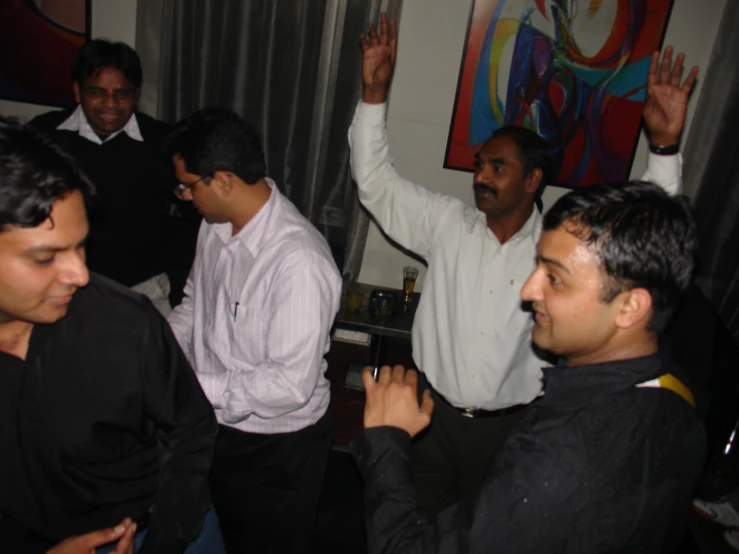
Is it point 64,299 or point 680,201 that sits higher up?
point 680,201

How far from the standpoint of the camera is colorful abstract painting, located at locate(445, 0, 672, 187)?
325 cm

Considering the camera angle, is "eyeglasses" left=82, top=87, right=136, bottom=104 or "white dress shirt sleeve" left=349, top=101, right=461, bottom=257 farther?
"eyeglasses" left=82, top=87, right=136, bottom=104

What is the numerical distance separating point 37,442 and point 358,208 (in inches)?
110

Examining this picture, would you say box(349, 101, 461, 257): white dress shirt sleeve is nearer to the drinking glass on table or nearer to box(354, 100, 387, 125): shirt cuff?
box(354, 100, 387, 125): shirt cuff

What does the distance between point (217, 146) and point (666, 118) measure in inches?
59.0

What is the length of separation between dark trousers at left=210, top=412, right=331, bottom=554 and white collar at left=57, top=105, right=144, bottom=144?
1.59 metres

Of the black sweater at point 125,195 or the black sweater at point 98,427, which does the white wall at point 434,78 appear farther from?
the black sweater at point 98,427

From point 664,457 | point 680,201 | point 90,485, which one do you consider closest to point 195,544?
point 90,485

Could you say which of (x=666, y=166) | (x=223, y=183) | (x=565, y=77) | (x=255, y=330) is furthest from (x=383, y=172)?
(x=565, y=77)

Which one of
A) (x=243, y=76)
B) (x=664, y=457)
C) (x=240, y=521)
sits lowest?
(x=240, y=521)

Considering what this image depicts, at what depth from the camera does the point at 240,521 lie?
189 cm

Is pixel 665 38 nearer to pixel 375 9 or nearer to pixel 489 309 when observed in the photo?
pixel 375 9

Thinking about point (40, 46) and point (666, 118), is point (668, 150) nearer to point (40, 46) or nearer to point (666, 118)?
point (666, 118)

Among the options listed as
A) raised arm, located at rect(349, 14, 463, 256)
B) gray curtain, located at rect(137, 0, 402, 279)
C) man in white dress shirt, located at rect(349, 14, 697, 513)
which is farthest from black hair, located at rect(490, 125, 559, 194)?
gray curtain, located at rect(137, 0, 402, 279)
